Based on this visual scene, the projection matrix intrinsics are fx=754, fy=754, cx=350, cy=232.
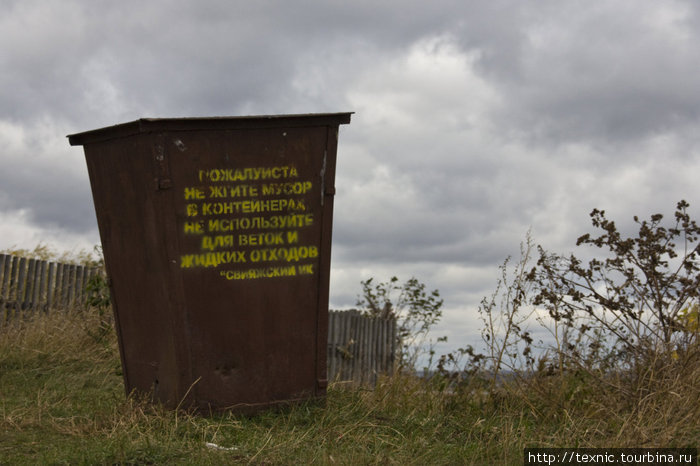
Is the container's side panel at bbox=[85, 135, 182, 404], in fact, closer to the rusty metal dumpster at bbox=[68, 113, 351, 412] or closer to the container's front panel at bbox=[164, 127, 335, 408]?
the rusty metal dumpster at bbox=[68, 113, 351, 412]

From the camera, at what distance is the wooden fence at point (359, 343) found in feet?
44.9

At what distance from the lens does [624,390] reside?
19.4 feet

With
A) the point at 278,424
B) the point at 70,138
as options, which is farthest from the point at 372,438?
the point at 70,138

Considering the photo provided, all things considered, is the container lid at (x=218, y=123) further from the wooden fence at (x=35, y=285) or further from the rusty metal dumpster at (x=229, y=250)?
the wooden fence at (x=35, y=285)

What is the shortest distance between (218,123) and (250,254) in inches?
41.2

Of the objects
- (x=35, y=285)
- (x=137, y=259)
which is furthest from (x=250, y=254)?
(x=35, y=285)

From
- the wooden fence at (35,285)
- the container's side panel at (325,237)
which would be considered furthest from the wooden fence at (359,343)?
the container's side panel at (325,237)

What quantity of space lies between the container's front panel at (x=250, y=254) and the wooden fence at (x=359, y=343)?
7515 millimetres

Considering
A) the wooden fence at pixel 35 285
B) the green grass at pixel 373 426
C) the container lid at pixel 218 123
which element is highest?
the container lid at pixel 218 123

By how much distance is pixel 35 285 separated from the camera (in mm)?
12773

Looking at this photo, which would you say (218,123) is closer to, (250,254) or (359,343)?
(250,254)

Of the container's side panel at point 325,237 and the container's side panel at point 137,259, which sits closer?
the container's side panel at point 137,259

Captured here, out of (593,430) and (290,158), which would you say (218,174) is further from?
(593,430)

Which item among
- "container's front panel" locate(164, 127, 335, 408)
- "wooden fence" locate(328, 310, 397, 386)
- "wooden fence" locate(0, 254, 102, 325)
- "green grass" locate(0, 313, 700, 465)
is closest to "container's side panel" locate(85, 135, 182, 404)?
"container's front panel" locate(164, 127, 335, 408)
